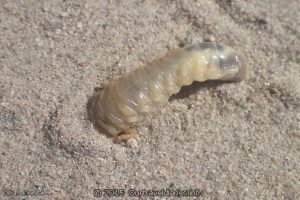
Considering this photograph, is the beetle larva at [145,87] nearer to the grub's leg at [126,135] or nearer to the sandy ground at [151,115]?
the grub's leg at [126,135]

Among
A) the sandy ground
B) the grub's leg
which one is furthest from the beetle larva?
the sandy ground

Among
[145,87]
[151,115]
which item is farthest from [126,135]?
[145,87]

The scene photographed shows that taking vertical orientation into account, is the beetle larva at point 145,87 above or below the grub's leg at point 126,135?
above

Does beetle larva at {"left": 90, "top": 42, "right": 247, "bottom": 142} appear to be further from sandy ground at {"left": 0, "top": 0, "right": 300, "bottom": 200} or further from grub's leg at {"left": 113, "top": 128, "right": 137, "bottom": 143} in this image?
sandy ground at {"left": 0, "top": 0, "right": 300, "bottom": 200}

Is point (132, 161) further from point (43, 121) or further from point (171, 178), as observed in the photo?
point (43, 121)

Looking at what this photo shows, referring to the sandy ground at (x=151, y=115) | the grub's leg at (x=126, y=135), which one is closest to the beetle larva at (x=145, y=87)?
the grub's leg at (x=126, y=135)

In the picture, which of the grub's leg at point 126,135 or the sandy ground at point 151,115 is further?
the grub's leg at point 126,135
